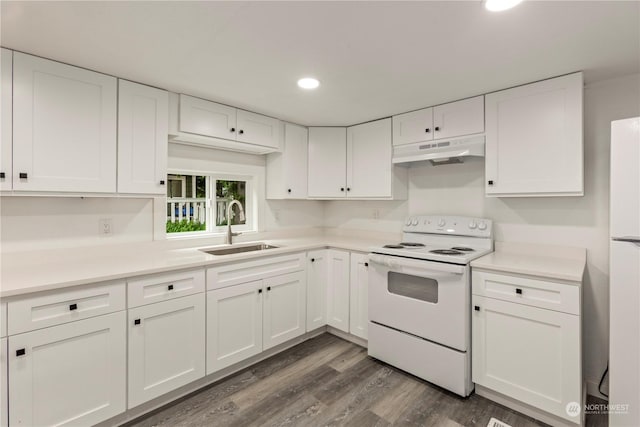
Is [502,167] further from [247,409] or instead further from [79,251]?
[79,251]

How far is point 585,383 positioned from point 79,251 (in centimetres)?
359

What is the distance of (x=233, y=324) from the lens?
2262 mm

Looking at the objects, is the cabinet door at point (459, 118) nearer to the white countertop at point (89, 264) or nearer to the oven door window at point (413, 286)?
the oven door window at point (413, 286)

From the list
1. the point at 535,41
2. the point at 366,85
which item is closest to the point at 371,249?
the point at 366,85

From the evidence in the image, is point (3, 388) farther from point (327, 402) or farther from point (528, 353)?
point (528, 353)

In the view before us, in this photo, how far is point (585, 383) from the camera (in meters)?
2.10

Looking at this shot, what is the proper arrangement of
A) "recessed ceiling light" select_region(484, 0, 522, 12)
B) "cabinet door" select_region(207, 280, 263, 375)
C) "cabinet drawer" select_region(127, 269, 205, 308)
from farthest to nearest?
"cabinet door" select_region(207, 280, 263, 375), "cabinet drawer" select_region(127, 269, 205, 308), "recessed ceiling light" select_region(484, 0, 522, 12)

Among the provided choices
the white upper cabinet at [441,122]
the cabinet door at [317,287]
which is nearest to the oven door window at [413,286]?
the cabinet door at [317,287]

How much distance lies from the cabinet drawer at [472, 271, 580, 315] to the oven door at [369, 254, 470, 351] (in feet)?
0.34

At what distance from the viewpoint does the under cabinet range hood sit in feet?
7.45

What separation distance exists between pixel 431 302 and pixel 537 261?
29.7 inches

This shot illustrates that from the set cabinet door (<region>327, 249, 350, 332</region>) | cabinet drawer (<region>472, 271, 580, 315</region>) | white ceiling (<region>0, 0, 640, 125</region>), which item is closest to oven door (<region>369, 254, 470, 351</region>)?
cabinet drawer (<region>472, 271, 580, 315</region>)

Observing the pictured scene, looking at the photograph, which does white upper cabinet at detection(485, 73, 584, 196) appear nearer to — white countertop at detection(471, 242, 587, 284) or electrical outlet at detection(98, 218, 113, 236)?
white countertop at detection(471, 242, 587, 284)

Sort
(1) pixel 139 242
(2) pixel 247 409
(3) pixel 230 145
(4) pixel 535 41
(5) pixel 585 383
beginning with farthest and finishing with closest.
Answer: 1. (3) pixel 230 145
2. (1) pixel 139 242
3. (5) pixel 585 383
4. (2) pixel 247 409
5. (4) pixel 535 41
